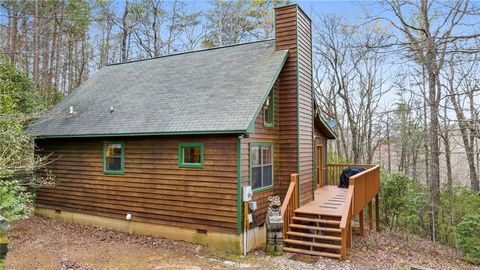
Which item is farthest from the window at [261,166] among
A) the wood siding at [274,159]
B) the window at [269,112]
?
the window at [269,112]

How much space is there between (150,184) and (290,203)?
12.2 ft

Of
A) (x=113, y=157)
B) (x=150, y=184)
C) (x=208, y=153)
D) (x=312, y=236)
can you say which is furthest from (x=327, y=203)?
(x=113, y=157)

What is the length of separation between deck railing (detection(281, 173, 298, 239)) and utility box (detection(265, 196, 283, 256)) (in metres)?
0.30

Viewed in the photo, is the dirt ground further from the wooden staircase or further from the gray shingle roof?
the gray shingle roof

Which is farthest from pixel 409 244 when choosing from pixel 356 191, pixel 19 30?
pixel 19 30

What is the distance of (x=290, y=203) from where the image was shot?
27.0 feet

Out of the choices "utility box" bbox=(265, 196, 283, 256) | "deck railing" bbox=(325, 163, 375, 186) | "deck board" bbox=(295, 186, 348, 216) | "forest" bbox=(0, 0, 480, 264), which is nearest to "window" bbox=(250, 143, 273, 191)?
"utility box" bbox=(265, 196, 283, 256)

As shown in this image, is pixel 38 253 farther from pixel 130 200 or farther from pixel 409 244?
pixel 409 244

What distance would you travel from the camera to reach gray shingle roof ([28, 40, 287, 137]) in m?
8.12

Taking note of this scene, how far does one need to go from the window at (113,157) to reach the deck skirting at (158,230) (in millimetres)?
1431

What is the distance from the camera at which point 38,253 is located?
25.1 ft

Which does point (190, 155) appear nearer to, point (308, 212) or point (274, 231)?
point (274, 231)

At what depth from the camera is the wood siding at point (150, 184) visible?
25.6 ft

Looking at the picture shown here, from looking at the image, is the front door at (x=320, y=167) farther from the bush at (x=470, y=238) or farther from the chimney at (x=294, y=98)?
the bush at (x=470, y=238)
